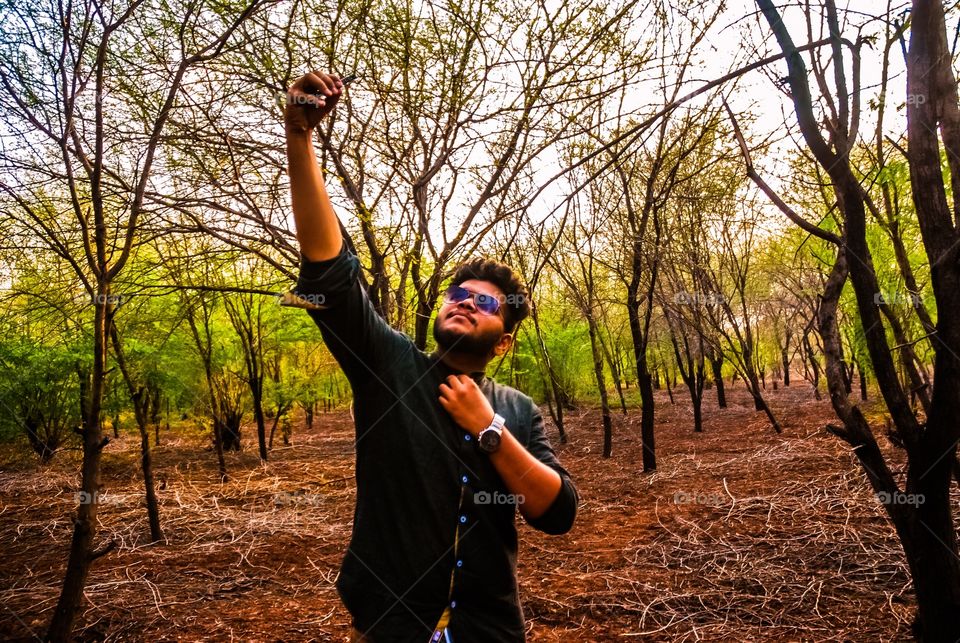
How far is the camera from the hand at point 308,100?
120 centimetres

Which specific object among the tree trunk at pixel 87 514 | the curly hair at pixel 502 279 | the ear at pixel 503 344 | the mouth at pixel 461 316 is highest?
the curly hair at pixel 502 279

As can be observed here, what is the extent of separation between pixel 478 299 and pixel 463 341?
0.62 ft

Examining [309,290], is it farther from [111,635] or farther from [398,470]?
[111,635]

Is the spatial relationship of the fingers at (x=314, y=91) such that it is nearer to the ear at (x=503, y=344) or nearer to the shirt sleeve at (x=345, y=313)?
the shirt sleeve at (x=345, y=313)

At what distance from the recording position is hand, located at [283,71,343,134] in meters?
1.20

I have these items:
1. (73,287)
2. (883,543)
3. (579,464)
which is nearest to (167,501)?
(73,287)

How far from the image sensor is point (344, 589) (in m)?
1.35

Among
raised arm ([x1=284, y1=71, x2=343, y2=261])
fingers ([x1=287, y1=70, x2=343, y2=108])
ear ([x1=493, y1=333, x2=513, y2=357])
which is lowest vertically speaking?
ear ([x1=493, y1=333, x2=513, y2=357])

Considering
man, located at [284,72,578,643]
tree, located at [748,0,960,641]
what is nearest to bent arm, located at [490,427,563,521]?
man, located at [284,72,578,643]

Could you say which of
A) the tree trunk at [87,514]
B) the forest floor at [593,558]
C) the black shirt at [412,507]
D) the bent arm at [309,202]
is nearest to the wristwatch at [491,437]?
the black shirt at [412,507]

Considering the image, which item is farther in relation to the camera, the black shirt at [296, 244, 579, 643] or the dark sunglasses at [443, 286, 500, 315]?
the dark sunglasses at [443, 286, 500, 315]

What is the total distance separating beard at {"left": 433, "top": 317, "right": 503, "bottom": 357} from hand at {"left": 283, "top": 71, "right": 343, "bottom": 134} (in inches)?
27.4

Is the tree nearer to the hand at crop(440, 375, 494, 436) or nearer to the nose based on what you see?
the nose

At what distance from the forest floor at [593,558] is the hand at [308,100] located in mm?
3926
